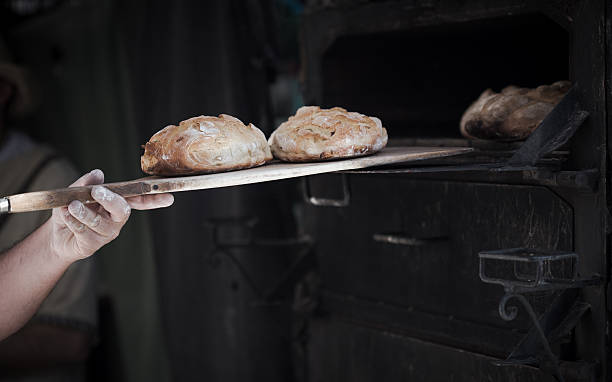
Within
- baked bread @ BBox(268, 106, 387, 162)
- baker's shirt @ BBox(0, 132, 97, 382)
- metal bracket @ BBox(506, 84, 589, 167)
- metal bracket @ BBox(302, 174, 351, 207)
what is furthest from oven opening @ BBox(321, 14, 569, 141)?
baker's shirt @ BBox(0, 132, 97, 382)

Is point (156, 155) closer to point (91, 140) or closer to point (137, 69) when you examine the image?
point (137, 69)

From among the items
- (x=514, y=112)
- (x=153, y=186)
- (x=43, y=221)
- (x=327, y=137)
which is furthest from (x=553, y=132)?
(x=43, y=221)

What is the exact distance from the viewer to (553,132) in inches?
60.2

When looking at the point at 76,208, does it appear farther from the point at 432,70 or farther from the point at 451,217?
the point at 432,70

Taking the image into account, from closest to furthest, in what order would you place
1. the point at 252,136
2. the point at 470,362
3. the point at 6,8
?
the point at 252,136 → the point at 470,362 → the point at 6,8

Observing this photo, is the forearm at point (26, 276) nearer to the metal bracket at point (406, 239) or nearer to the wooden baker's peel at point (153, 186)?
the wooden baker's peel at point (153, 186)

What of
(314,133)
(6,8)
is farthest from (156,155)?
(6,8)

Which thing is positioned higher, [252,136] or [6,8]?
[6,8]

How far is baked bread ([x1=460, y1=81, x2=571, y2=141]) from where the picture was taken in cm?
173

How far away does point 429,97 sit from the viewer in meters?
2.49

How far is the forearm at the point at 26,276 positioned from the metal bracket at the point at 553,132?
42.2 inches

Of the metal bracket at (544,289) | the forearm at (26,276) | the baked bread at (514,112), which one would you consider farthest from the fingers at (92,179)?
the baked bread at (514,112)

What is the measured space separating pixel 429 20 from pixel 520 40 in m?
0.63

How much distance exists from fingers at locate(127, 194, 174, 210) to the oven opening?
38.5 inches
